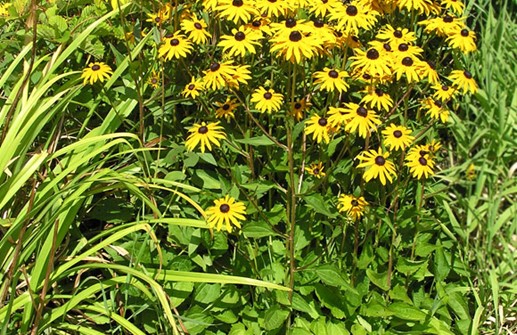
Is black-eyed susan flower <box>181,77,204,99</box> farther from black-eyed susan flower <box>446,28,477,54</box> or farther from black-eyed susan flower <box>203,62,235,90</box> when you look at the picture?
black-eyed susan flower <box>446,28,477,54</box>

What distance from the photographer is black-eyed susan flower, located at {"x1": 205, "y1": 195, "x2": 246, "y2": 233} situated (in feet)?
6.05

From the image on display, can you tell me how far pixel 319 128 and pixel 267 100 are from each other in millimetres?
168

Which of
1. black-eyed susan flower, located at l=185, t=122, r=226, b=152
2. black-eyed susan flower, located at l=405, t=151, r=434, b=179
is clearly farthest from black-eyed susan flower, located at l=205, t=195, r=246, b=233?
black-eyed susan flower, located at l=405, t=151, r=434, b=179

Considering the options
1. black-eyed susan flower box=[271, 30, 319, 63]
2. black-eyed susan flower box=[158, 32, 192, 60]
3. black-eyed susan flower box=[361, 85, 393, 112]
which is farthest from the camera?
Answer: black-eyed susan flower box=[158, 32, 192, 60]

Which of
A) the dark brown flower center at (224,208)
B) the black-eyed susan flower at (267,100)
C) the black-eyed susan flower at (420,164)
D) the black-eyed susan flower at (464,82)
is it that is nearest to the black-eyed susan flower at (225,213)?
the dark brown flower center at (224,208)

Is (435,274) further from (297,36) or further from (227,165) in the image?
(297,36)

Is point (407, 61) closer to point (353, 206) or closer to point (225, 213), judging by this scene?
point (353, 206)

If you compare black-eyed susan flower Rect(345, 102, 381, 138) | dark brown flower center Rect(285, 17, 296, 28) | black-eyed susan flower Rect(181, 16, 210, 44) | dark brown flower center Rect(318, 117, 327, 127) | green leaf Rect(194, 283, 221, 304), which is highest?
dark brown flower center Rect(285, 17, 296, 28)

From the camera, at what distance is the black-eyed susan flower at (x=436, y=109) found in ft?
6.08

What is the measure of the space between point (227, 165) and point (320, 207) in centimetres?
37

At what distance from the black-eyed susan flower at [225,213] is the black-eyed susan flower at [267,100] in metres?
0.27

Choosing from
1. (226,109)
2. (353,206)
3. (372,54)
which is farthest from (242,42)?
(353,206)

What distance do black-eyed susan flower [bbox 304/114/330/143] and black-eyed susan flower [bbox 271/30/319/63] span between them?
197mm

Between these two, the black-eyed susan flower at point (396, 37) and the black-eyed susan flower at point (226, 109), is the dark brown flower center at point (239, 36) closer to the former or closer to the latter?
the black-eyed susan flower at point (226, 109)
